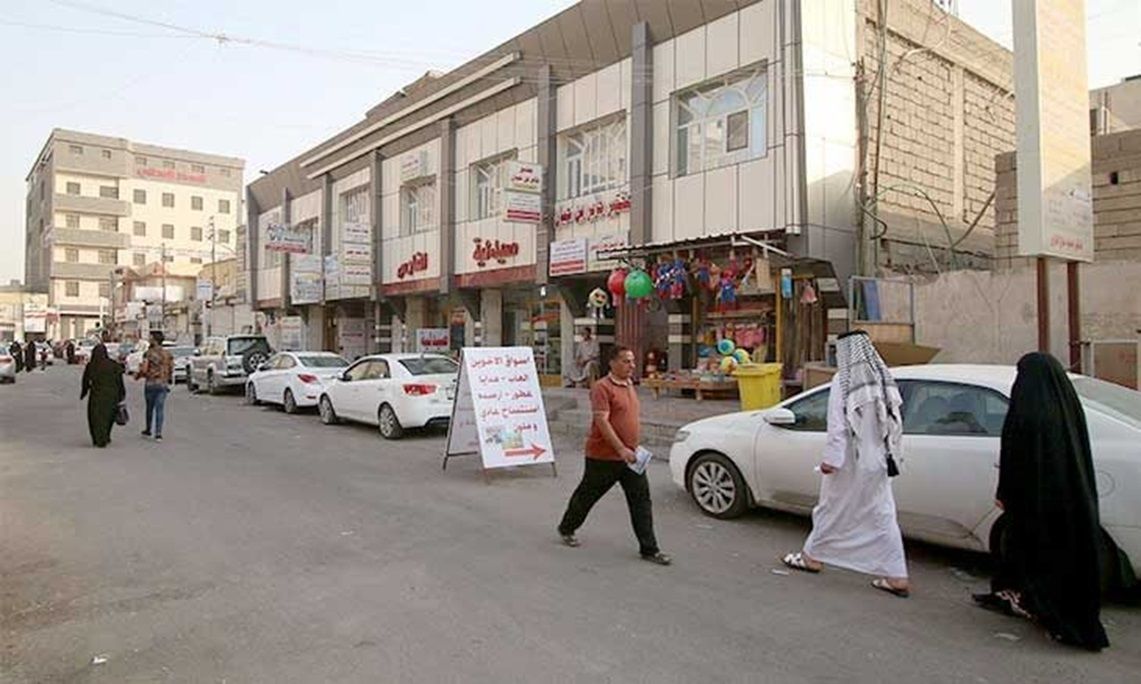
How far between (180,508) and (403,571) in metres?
3.23

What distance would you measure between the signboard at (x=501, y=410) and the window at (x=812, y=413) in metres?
3.57

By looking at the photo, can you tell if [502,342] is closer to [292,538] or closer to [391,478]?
[391,478]

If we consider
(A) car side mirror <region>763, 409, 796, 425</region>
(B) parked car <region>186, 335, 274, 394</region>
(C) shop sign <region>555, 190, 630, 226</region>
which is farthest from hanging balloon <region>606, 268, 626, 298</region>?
(B) parked car <region>186, 335, 274, 394</region>

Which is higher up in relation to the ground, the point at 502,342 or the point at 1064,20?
the point at 1064,20

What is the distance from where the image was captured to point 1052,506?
14.3ft

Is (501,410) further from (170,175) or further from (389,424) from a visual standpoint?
(170,175)

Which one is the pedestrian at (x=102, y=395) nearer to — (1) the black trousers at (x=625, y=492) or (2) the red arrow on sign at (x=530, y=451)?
(2) the red arrow on sign at (x=530, y=451)

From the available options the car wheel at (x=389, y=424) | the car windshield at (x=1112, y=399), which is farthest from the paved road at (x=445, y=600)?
the car wheel at (x=389, y=424)

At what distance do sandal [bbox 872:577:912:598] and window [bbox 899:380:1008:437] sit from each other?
1223 millimetres

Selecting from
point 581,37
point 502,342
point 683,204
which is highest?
point 581,37

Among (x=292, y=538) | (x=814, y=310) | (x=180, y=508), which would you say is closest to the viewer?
(x=292, y=538)

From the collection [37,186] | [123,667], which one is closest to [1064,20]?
[123,667]

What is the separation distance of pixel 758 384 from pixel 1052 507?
315 inches

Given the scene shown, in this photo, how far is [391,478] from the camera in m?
9.26
